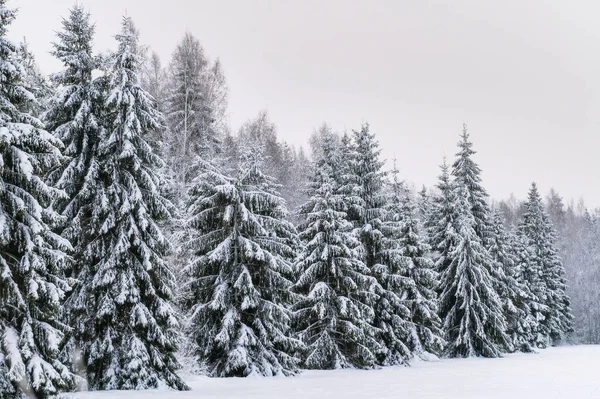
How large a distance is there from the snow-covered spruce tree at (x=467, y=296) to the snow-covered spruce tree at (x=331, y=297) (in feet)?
42.9

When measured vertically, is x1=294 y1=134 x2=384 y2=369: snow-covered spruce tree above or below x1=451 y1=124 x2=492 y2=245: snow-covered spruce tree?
below

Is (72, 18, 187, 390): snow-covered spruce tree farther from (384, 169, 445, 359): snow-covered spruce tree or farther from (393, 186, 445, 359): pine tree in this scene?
(393, 186, 445, 359): pine tree

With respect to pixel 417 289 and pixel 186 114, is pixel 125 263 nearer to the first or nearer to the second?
pixel 417 289

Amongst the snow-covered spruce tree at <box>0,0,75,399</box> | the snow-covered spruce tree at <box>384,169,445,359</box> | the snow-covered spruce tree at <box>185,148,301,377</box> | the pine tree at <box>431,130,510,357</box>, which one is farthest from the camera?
the pine tree at <box>431,130,510,357</box>

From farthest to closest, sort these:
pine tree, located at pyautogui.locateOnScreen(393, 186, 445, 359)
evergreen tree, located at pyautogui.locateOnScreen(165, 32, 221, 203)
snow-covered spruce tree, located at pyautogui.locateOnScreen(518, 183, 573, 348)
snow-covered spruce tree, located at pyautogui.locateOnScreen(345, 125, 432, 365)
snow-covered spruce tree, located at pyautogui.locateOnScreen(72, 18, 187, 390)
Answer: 1. snow-covered spruce tree, located at pyautogui.locateOnScreen(518, 183, 573, 348)
2. evergreen tree, located at pyautogui.locateOnScreen(165, 32, 221, 203)
3. pine tree, located at pyautogui.locateOnScreen(393, 186, 445, 359)
4. snow-covered spruce tree, located at pyautogui.locateOnScreen(345, 125, 432, 365)
5. snow-covered spruce tree, located at pyautogui.locateOnScreen(72, 18, 187, 390)

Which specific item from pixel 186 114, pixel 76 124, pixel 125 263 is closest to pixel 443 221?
pixel 186 114

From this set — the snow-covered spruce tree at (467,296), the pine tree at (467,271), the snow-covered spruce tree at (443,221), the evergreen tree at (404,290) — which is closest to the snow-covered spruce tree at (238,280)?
the evergreen tree at (404,290)

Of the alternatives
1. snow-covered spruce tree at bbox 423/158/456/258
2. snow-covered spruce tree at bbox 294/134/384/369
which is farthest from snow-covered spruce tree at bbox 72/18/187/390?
snow-covered spruce tree at bbox 423/158/456/258

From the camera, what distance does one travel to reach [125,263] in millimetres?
17312

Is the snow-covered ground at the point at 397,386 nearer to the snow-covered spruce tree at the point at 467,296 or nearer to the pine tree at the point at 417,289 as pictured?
the pine tree at the point at 417,289

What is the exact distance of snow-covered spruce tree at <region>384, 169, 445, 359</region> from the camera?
31.8 meters

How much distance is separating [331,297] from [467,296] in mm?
16679

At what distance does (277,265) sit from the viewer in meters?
22.6

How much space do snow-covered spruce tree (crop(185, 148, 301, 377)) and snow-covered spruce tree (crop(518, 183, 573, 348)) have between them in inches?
1541
